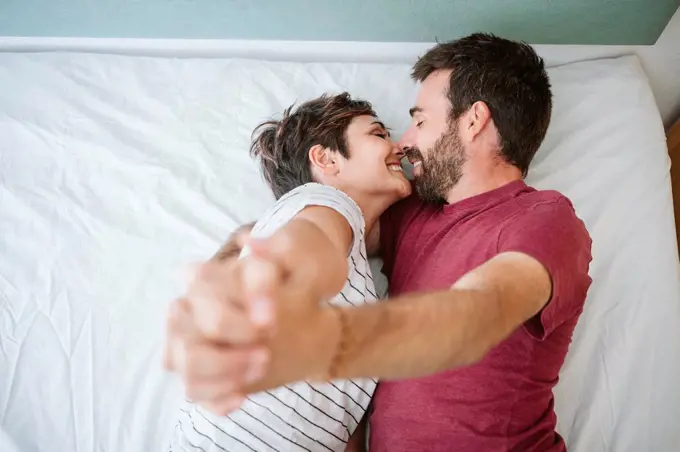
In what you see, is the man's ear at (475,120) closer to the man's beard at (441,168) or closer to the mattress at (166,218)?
the man's beard at (441,168)

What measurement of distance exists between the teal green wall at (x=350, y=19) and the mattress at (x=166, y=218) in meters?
0.08

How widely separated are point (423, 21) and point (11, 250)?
3.49 ft

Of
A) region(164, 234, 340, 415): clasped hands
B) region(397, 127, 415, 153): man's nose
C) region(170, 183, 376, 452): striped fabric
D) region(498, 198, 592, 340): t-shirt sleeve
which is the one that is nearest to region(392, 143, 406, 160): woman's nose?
region(397, 127, 415, 153): man's nose

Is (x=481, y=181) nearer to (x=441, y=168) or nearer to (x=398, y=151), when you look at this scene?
(x=441, y=168)

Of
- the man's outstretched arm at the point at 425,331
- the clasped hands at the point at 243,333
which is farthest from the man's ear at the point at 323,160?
the clasped hands at the point at 243,333

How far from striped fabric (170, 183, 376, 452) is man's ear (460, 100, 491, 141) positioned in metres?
0.30

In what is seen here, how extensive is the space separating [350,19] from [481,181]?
57cm

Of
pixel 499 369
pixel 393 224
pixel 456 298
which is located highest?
pixel 456 298

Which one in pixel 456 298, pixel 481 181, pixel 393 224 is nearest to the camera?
pixel 456 298

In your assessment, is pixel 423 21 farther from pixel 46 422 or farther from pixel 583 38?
pixel 46 422

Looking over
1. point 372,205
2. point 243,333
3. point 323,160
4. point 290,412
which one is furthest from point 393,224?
point 243,333

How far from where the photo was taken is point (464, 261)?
883mm

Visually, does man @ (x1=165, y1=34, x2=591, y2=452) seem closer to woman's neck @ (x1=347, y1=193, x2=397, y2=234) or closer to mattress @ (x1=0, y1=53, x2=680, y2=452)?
woman's neck @ (x1=347, y1=193, x2=397, y2=234)

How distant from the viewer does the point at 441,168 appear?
1.06 metres
